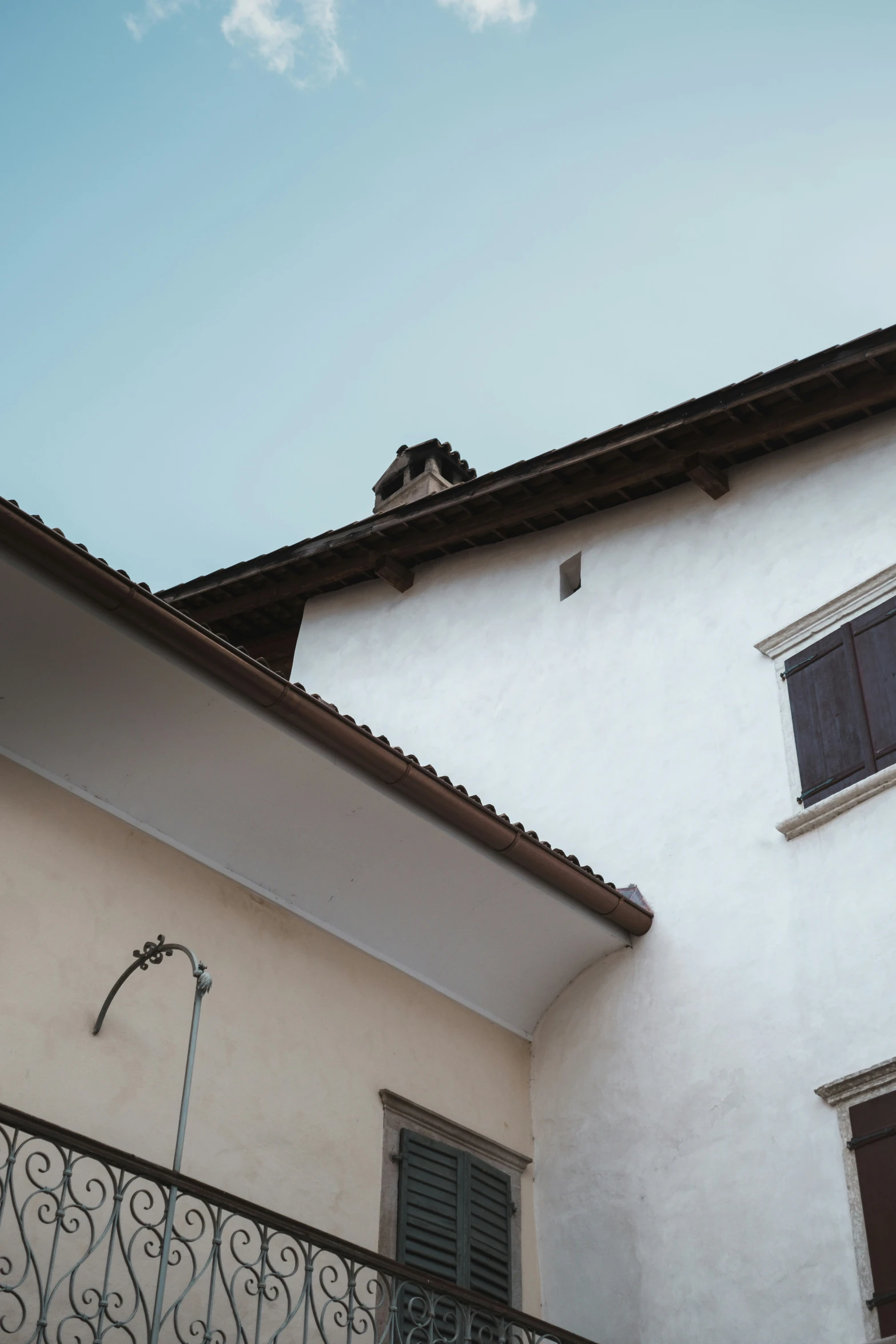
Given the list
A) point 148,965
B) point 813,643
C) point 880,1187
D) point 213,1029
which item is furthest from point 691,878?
point 148,965

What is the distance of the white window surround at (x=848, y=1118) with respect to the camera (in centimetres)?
760

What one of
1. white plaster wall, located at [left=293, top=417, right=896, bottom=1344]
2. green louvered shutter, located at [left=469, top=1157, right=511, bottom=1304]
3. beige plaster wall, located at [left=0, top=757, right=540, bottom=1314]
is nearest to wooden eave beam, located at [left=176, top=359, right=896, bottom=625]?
white plaster wall, located at [left=293, top=417, right=896, bottom=1344]

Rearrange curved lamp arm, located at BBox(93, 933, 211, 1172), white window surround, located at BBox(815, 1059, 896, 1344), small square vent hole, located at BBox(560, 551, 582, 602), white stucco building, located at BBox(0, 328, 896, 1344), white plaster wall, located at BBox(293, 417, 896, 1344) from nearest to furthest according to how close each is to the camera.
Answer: curved lamp arm, located at BBox(93, 933, 211, 1172) → white window surround, located at BBox(815, 1059, 896, 1344) → white stucco building, located at BBox(0, 328, 896, 1344) → white plaster wall, located at BBox(293, 417, 896, 1344) → small square vent hole, located at BBox(560, 551, 582, 602)

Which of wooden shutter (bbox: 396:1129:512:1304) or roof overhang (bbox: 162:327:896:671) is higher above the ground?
roof overhang (bbox: 162:327:896:671)

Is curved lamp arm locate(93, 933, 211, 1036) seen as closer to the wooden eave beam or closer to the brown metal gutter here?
the brown metal gutter

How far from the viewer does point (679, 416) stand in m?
11.3

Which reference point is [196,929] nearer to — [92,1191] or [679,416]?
[92,1191]

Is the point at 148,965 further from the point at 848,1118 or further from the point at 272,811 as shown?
the point at 848,1118

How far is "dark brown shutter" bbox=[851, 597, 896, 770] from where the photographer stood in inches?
354

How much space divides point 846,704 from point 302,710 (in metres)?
3.45

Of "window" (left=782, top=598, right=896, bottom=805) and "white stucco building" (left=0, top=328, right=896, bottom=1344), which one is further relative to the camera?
"window" (left=782, top=598, right=896, bottom=805)

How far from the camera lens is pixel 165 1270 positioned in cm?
664

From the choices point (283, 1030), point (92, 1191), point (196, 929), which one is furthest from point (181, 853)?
point (92, 1191)

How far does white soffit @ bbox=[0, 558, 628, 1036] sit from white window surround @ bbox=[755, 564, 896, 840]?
1.57 meters
